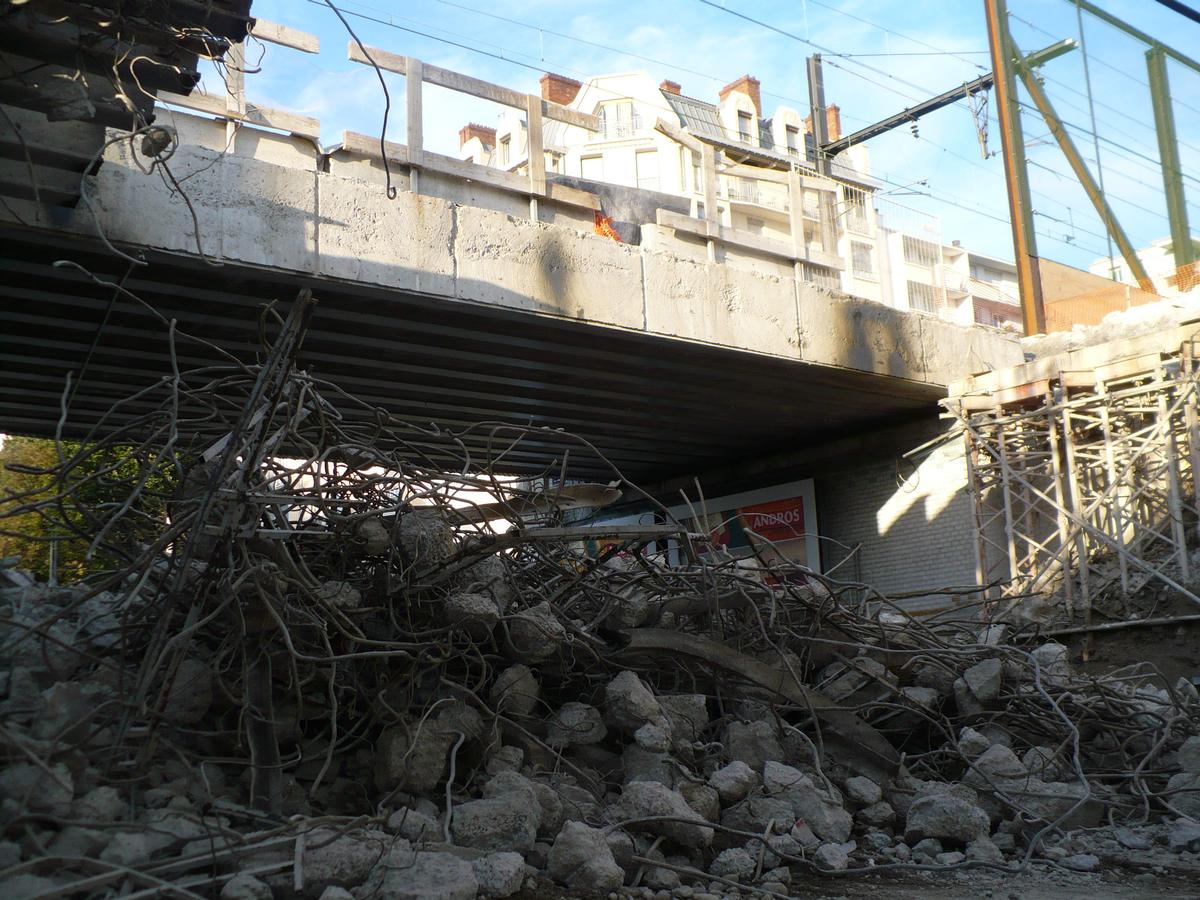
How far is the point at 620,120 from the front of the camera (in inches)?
1973

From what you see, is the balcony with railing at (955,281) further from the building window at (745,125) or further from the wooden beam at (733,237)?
the wooden beam at (733,237)

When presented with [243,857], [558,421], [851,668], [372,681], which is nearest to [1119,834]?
[851,668]

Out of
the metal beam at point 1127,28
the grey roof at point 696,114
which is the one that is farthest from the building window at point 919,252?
the metal beam at point 1127,28

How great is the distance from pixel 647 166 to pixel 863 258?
14.0m

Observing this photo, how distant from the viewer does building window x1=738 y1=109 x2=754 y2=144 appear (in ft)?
169

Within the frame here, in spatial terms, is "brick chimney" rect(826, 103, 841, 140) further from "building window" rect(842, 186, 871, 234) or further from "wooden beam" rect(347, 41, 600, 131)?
"wooden beam" rect(347, 41, 600, 131)

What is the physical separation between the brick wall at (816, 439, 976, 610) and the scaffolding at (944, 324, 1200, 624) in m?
0.74

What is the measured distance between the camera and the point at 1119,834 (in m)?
4.50

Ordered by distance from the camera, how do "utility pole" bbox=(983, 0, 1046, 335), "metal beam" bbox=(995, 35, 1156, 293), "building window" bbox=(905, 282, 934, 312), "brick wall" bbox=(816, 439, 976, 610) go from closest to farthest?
"brick wall" bbox=(816, 439, 976, 610) → "utility pole" bbox=(983, 0, 1046, 335) → "metal beam" bbox=(995, 35, 1156, 293) → "building window" bbox=(905, 282, 934, 312)

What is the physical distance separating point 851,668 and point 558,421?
10.3 meters

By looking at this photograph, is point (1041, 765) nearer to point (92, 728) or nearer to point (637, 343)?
point (92, 728)

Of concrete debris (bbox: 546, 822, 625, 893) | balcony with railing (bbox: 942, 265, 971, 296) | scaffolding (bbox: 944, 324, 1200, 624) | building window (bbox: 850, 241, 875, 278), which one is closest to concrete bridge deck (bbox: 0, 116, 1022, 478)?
scaffolding (bbox: 944, 324, 1200, 624)

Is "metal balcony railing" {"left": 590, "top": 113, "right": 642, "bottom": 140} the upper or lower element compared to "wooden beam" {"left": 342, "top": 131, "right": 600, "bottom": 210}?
upper

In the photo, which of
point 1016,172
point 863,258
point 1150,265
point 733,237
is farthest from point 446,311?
point 863,258
